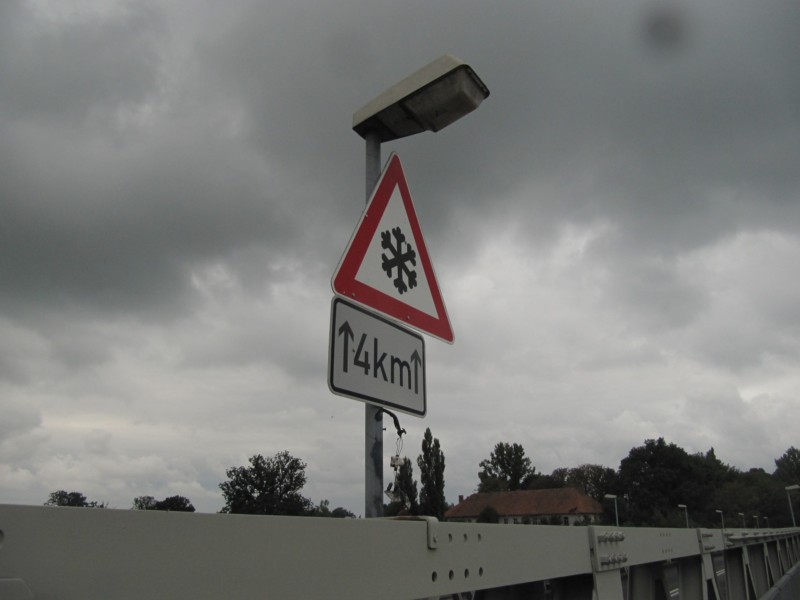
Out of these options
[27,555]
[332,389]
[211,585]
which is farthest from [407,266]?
[27,555]

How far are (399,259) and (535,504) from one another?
90036 millimetres

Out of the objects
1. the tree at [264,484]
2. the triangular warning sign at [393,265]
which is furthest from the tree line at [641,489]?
the triangular warning sign at [393,265]

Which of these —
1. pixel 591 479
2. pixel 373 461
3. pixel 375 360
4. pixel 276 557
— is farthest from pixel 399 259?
pixel 591 479

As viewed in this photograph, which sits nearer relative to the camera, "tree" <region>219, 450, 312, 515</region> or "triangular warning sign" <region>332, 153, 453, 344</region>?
"triangular warning sign" <region>332, 153, 453, 344</region>

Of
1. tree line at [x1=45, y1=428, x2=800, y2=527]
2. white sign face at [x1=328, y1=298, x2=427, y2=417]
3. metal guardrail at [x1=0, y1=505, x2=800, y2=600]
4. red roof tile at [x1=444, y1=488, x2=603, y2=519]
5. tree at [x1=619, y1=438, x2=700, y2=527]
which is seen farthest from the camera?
red roof tile at [x1=444, y1=488, x2=603, y2=519]

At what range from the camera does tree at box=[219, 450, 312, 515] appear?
71.8 metres

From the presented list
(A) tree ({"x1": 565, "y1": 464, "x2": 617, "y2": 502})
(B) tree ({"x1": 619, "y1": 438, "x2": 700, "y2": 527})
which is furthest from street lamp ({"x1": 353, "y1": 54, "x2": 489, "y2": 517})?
(A) tree ({"x1": 565, "y1": 464, "x2": 617, "y2": 502})

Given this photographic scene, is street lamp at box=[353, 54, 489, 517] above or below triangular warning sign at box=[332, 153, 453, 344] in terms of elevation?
above

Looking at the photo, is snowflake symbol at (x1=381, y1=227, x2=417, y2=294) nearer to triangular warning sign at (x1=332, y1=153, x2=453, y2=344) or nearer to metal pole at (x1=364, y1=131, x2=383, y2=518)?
triangular warning sign at (x1=332, y1=153, x2=453, y2=344)

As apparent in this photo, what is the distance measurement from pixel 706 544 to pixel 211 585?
4325 millimetres

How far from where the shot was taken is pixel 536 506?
85125 mm

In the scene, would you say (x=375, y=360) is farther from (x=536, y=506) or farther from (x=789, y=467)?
(x=789, y=467)

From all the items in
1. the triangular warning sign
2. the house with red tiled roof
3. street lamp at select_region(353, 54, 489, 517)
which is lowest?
the house with red tiled roof

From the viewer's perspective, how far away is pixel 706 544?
425 centimetres
